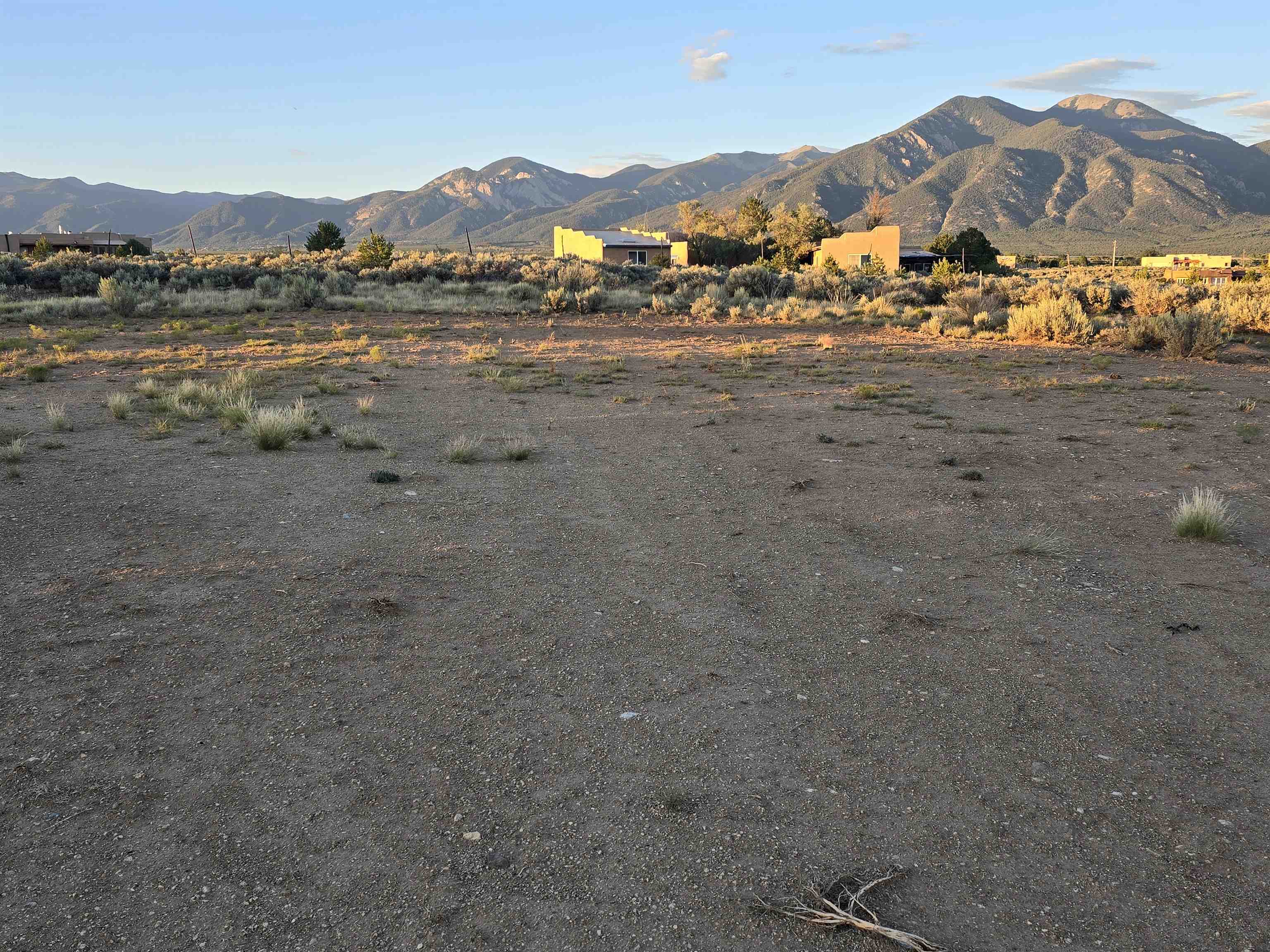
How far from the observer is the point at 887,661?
196 inches

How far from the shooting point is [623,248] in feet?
237

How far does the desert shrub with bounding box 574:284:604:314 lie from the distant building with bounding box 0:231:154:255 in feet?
162

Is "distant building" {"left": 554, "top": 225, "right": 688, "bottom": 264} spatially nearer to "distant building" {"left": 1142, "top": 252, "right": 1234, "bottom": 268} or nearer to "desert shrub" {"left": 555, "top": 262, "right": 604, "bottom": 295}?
"desert shrub" {"left": 555, "top": 262, "right": 604, "bottom": 295}

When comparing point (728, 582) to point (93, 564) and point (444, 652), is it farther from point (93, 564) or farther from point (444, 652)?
point (93, 564)

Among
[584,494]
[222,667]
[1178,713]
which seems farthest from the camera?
[584,494]

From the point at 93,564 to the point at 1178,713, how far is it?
6.88m

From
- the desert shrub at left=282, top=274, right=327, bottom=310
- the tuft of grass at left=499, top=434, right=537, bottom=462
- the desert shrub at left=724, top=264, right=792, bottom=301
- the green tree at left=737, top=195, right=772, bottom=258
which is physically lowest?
the tuft of grass at left=499, top=434, right=537, bottom=462

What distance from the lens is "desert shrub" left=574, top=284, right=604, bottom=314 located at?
2912 centimetres

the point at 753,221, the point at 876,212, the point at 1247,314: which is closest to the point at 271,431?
the point at 1247,314

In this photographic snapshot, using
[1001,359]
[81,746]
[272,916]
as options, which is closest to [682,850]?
[272,916]

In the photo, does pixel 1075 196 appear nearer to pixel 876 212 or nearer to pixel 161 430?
pixel 876 212

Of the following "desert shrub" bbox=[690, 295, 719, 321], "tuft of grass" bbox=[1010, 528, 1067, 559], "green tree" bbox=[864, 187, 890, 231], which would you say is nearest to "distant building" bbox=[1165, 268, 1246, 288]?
"green tree" bbox=[864, 187, 890, 231]

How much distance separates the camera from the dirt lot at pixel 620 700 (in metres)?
3.14

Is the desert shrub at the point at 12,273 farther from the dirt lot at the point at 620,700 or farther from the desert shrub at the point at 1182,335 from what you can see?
the desert shrub at the point at 1182,335
